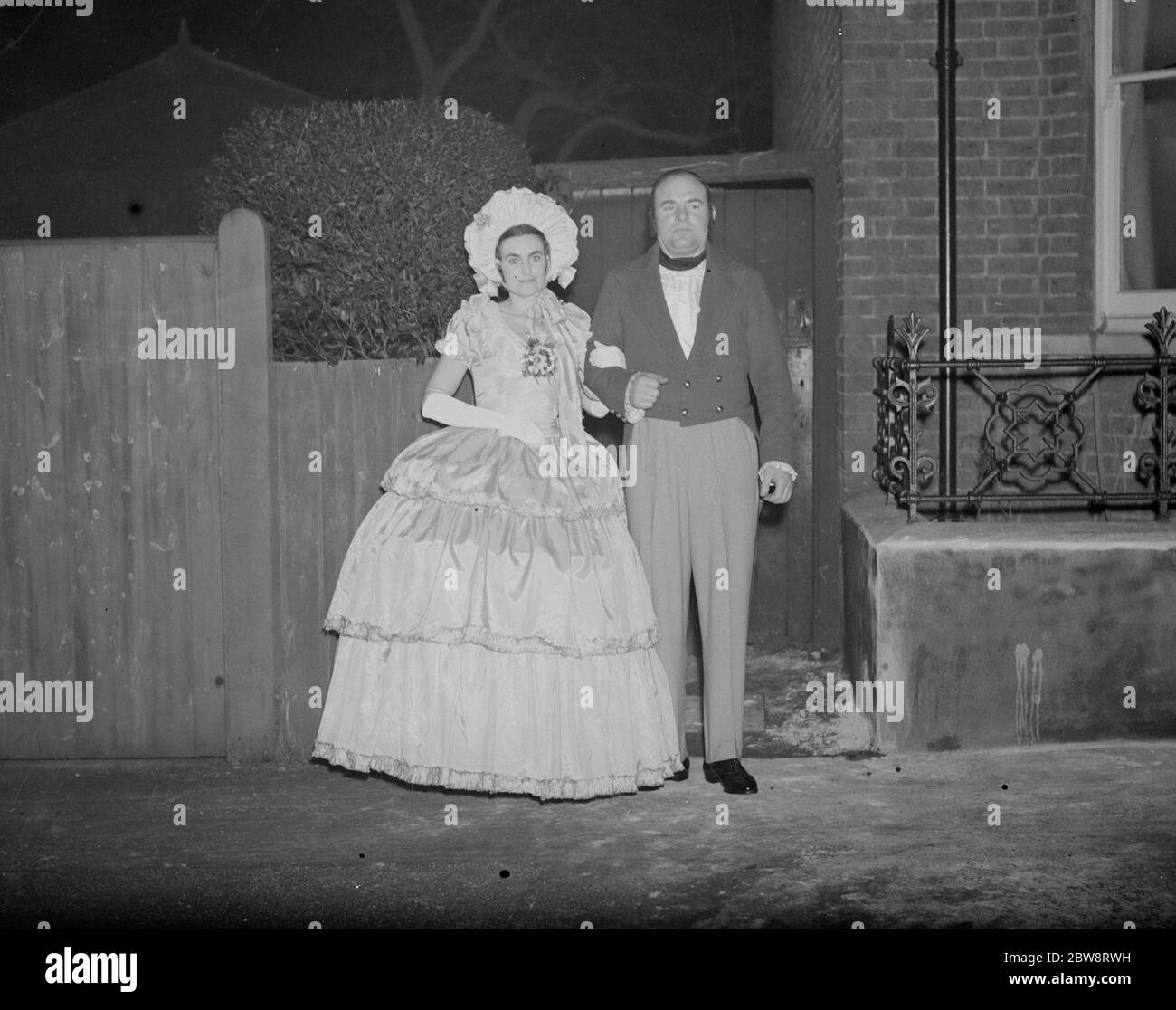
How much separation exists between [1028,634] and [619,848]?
205 centimetres

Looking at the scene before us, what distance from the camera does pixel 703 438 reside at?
195 inches

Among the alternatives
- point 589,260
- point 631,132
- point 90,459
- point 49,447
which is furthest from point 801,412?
point 631,132

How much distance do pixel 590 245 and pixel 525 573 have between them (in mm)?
3313

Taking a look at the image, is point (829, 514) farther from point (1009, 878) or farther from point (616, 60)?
point (616, 60)

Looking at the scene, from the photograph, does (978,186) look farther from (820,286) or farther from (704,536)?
(704,536)

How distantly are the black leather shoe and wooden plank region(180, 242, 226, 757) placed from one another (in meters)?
1.93

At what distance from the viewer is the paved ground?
12.6ft

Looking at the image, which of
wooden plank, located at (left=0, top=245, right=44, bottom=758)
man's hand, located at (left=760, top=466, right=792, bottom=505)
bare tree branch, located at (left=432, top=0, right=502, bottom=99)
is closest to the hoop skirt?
man's hand, located at (left=760, top=466, right=792, bottom=505)

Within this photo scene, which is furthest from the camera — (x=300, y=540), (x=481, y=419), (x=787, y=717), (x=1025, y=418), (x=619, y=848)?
(x=787, y=717)

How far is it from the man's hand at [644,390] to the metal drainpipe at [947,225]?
2.34 meters

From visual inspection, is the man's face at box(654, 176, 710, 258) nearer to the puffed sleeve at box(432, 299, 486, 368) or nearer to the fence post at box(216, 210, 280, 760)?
the puffed sleeve at box(432, 299, 486, 368)

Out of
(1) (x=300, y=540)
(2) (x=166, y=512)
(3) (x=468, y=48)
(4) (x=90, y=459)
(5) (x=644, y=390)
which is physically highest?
(3) (x=468, y=48)

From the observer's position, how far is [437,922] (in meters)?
3.76
